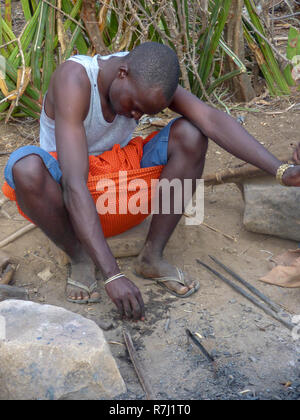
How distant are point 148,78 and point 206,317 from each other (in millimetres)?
1051

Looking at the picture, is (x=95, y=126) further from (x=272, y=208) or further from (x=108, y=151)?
(x=272, y=208)

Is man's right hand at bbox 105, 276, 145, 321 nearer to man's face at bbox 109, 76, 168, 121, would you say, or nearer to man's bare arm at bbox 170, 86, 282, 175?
man's face at bbox 109, 76, 168, 121

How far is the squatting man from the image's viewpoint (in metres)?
2.19

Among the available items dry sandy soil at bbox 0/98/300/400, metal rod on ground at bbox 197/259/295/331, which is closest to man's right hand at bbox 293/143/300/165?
dry sandy soil at bbox 0/98/300/400

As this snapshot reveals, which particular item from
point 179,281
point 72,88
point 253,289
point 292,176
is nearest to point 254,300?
point 253,289

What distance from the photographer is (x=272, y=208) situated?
290 cm

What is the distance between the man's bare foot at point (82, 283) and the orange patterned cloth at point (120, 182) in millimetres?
242

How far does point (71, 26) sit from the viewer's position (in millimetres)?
3775

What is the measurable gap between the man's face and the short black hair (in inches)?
1.0

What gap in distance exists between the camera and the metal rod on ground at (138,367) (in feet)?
6.30

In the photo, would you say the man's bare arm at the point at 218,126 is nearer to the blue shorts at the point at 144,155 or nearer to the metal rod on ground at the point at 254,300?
the blue shorts at the point at 144,155

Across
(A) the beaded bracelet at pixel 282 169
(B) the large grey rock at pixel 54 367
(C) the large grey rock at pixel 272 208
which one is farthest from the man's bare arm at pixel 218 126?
(B) the large grey rock at pixel 54 367

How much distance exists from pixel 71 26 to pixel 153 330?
2350mm
